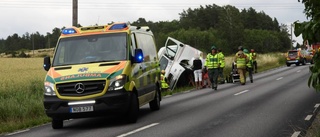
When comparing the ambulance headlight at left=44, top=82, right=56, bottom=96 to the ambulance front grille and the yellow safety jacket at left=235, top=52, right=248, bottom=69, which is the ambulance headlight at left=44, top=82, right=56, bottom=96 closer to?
the ambulance front grille

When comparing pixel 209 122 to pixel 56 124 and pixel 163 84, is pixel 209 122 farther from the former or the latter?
pixel 163 84

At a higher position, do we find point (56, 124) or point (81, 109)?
point (81, 109)

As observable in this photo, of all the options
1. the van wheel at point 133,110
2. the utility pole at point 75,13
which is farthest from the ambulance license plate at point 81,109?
the utility pole at point 75,13

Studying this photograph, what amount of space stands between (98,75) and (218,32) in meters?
103

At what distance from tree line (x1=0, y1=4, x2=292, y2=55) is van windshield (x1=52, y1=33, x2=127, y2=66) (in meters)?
63.6

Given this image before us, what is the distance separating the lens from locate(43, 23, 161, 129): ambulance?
392 inches

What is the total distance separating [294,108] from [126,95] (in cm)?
480

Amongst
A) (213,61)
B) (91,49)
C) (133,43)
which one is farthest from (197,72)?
(91,49)

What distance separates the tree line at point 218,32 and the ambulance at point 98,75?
208ft

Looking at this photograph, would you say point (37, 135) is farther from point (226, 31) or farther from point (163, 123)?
point (226, 31)

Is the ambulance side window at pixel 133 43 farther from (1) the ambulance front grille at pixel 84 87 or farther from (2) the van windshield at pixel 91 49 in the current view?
(1) the ambulance front grille at pixel 84 87

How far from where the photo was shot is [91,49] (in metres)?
11.1

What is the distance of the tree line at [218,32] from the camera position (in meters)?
108

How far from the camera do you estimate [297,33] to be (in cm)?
648
